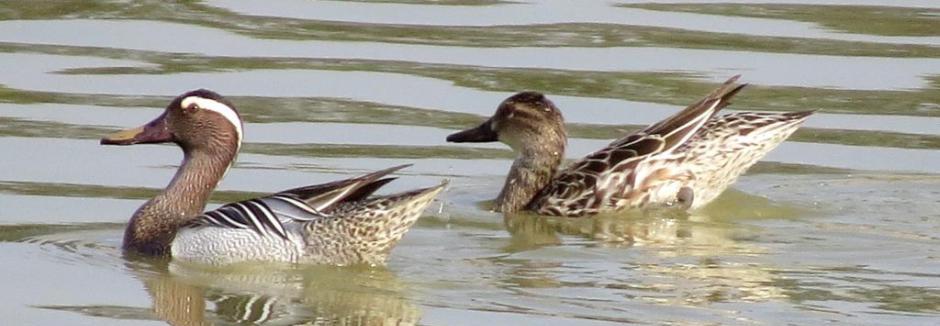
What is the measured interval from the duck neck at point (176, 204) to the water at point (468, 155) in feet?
0.43

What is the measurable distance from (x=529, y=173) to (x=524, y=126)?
25cm

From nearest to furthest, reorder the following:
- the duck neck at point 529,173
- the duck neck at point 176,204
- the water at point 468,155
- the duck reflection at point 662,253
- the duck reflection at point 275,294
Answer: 1. the duck reflection at point 275,294
2. the water at point 468,155
3. the duck reflection at point 662,253
4. the duck neck at point 176,204
5. the duck neck at point 529,173

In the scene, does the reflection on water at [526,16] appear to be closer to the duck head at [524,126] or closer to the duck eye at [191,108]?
the duck head at [524,126]

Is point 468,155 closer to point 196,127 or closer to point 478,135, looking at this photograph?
point 478,135

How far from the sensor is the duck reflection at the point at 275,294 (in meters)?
9.09

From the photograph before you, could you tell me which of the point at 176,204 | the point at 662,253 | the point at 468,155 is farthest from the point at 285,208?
the point at 468,155

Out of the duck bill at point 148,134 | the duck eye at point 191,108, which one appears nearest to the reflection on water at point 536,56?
the duck bill at point 148,134

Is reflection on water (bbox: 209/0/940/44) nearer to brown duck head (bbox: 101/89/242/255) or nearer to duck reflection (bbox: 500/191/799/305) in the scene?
duck reflection (bbox: 500/191/799/305)

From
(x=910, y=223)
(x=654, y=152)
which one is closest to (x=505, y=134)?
(x=654, y=152)

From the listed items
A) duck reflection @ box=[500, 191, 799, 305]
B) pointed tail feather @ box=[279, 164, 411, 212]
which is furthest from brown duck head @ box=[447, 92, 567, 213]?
pointed tail feather @ box=[279, 164, 411, 212]

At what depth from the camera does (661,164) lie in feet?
39.3

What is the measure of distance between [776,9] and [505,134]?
12.7 feet

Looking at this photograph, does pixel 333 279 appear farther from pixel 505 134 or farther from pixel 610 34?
pixel 610 34

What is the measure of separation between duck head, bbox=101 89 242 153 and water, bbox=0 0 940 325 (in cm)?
49
